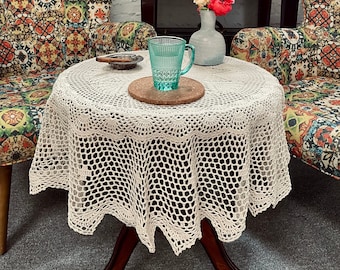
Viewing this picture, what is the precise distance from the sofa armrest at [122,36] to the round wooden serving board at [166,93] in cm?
50

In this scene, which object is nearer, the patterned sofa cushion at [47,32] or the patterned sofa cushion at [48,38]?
the patterned sofa cushion at [48,38]

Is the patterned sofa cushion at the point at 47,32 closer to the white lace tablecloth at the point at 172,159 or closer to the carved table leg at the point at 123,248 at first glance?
the white lace tablecloth at the point at 172,159

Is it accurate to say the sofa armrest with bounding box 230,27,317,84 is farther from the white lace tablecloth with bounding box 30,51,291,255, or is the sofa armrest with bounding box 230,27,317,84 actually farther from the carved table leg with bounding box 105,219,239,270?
the carved table leg with bounding box 105,219,239,270

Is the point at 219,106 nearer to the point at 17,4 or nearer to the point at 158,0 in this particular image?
the point at 17,4

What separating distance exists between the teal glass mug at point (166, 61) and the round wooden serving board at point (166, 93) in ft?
0.07

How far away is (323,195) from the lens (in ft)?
5.86

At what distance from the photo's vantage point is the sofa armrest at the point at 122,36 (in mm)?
1600

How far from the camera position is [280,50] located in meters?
1.66

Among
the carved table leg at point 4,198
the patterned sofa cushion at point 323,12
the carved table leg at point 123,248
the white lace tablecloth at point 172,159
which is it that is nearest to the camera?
the white lace tablecloth at point 172,159

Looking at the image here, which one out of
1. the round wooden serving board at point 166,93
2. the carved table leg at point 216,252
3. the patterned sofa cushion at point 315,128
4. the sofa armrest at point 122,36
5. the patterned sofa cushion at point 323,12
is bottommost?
the carved table leg at point 216,252

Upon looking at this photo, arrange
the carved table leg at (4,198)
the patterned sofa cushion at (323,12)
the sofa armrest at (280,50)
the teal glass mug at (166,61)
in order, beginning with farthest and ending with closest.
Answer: the patterned sofa cushion at (323,12) < the sofa armrest at (280,50) < the carved table leg at (4,198) < the teal glass mug at (166,61)

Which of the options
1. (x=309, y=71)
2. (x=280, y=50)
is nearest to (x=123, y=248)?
(x=280, y=50)

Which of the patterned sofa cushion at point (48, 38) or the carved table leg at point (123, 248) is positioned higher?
the patterned sofa cushion at point (48, 38)

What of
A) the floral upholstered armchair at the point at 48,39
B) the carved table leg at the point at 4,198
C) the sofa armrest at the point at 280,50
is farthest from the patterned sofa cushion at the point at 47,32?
the sofa armrest at the point at 280,50
